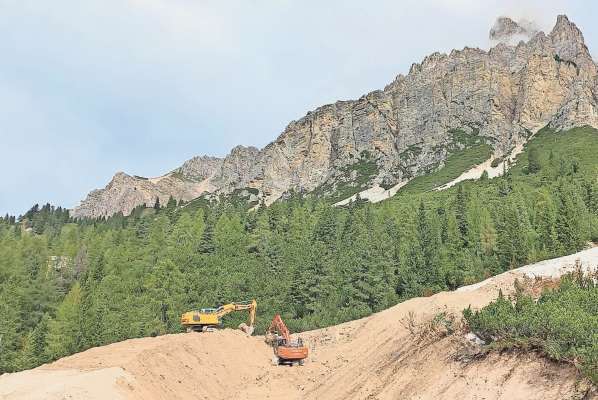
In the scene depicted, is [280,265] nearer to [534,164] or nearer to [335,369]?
[335,369]

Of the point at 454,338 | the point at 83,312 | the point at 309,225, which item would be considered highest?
the point at 309,225

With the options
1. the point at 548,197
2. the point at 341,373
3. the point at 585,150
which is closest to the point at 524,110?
the point at 585,150

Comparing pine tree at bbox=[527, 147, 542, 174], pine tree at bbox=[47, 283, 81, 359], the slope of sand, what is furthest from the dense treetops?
pine tree at bbox=[527, 147, 542, 174]

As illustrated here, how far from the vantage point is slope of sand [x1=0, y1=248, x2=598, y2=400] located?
1762 centimetres

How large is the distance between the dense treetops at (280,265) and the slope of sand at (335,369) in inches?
475

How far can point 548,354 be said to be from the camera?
16.5m

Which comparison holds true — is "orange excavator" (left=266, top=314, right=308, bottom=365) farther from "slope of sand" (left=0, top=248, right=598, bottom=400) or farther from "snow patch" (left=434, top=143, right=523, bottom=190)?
"snow patch" (left=434, top=143, right=523, bottom=190)

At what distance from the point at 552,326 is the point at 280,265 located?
5136cm

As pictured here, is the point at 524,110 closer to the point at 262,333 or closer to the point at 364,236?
the point at 364,236

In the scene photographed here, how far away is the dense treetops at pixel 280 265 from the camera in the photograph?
51156 mm

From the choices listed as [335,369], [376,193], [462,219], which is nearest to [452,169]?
[376,193]

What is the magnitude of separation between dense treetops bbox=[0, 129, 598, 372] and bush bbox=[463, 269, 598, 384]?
96.3 feet

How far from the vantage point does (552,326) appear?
53.9 feet

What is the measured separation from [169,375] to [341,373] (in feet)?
31.5
